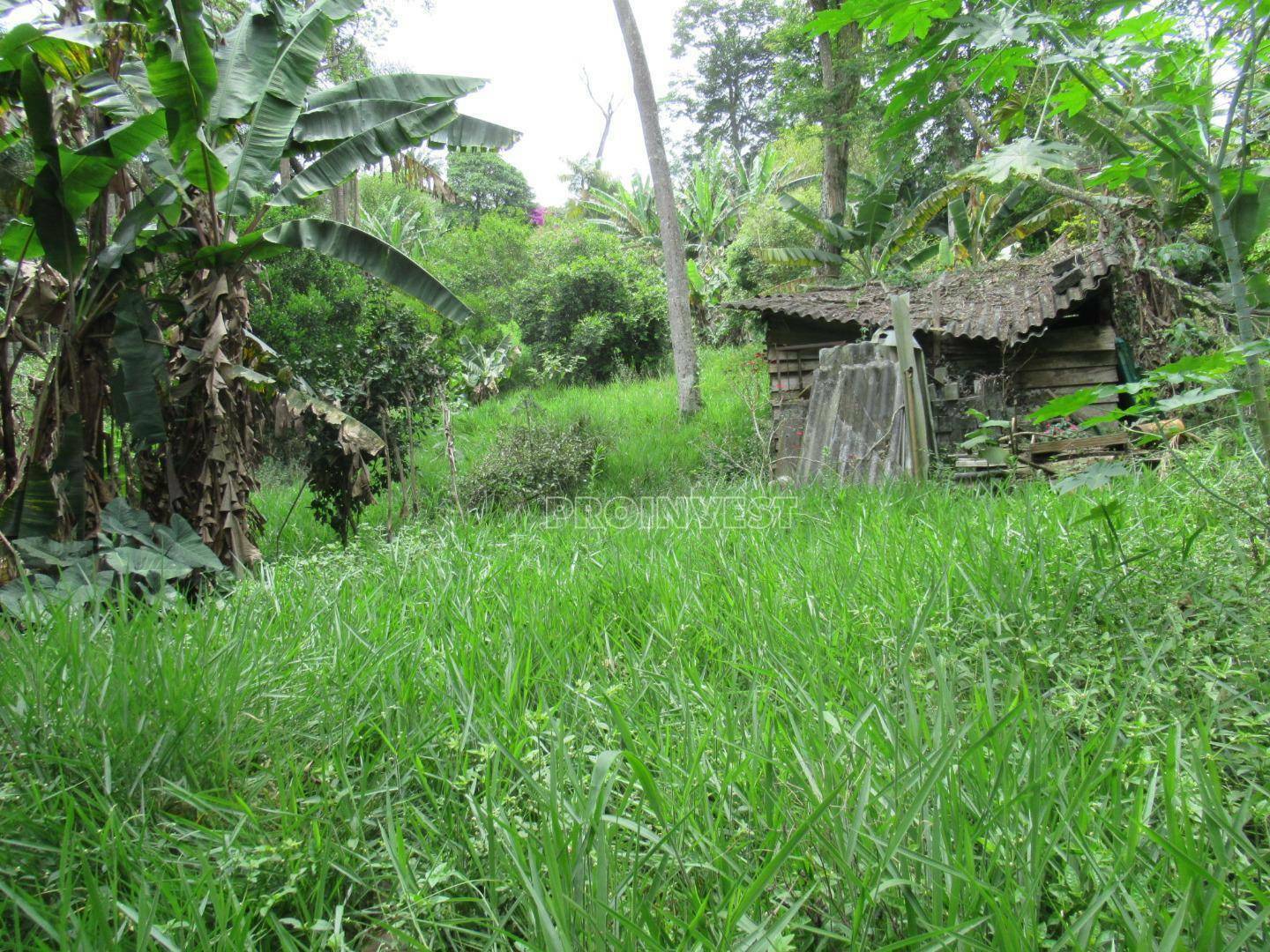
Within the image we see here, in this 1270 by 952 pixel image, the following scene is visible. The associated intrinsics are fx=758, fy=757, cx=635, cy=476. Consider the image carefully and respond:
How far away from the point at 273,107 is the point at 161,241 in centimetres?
144

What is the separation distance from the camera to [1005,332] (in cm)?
1014

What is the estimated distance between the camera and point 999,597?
2.60 metres

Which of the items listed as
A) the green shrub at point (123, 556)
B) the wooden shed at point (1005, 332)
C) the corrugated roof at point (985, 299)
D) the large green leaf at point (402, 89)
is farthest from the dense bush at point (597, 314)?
the green shrub at point (123, 556)

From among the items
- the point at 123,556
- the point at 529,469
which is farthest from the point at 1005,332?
the point at 123,556

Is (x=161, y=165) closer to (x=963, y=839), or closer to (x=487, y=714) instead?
(x=487, y=714)

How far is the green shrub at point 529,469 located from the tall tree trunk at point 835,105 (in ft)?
34.1

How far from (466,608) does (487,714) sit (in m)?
0.92

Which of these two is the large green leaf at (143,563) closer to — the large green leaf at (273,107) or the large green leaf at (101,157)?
the large green leaf at (101,157)

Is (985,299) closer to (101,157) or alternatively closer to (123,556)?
(101,157)

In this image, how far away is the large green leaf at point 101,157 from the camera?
15.2 ft

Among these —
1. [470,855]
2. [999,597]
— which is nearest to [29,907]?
[470,855]

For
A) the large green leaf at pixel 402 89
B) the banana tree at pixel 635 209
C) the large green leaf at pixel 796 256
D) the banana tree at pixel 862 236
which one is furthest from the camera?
the banana tree at pixel 635 209

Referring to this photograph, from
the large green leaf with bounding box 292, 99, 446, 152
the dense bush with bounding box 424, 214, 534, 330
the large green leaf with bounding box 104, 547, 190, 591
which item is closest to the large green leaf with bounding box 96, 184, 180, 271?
the large green leaf with bounding box 292, 99, 446, 152

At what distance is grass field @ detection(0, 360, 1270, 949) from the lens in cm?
137
